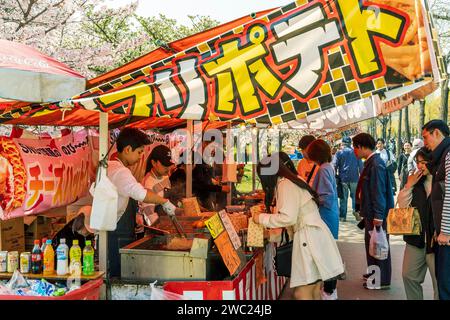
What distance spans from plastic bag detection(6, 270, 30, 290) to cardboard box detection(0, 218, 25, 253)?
1.83 meters

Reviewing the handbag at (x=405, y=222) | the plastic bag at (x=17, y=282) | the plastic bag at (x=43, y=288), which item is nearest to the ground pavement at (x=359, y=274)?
the handbag at (x=405, y=222)

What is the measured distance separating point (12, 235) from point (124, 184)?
2.52 m

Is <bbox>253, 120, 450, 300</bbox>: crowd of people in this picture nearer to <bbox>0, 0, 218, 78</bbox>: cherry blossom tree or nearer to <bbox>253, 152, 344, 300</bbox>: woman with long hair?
<bbox>253, 152, 344, 300</bbox>: woman with long hair

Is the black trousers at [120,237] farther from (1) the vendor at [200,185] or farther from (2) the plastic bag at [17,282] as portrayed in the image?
(1) the vendor at [200,185]

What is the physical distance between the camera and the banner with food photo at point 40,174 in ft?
15.2

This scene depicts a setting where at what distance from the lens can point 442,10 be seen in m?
17.5

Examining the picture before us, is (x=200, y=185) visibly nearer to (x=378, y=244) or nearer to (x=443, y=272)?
(x=378, y=244)

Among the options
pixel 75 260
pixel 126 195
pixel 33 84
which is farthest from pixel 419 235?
pixel 33 84

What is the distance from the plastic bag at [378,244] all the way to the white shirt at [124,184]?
135 inches

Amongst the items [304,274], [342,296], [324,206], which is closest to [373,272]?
[342,296]

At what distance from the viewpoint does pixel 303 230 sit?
463 cm

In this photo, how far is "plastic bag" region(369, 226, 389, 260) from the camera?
20.5 feet

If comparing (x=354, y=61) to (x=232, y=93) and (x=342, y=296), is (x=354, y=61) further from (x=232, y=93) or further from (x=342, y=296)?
(x=342, y=296)

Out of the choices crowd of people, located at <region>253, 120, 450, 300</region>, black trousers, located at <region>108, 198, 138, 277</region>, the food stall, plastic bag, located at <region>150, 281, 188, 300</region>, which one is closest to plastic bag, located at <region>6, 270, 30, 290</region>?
black trousers, located at <region>108, 198, 138, 277</region>
